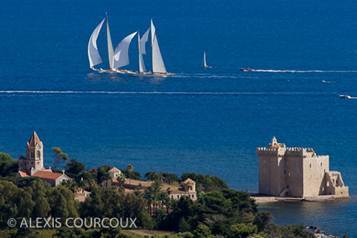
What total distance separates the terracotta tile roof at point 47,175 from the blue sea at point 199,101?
7.50 meters

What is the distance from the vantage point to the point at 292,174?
268 feet

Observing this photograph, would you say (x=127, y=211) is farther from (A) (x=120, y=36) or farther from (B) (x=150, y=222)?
(A) (x=120, y=36)

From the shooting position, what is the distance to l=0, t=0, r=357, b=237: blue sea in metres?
89.4

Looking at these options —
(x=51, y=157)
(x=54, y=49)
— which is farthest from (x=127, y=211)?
(x=54, y=49)

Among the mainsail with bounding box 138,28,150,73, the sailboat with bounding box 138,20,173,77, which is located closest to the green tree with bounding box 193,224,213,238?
the sailboat with bounding box 138,20,173,77

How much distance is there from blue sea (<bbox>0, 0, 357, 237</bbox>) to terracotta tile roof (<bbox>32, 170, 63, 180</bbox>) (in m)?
7.50

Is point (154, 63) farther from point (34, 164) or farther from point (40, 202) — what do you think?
point (40, 202)

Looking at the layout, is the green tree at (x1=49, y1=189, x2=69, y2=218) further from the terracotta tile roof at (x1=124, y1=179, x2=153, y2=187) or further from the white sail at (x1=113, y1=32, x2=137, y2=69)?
the white sail at (x1=113, y1=32, x2=137, y2=69)

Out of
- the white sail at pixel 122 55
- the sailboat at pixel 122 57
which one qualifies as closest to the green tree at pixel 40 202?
the sailboat at pixel 122 57

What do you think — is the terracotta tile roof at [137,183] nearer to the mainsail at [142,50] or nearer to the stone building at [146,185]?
the stone building at [146,185]

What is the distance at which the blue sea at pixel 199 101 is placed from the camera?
8938cm

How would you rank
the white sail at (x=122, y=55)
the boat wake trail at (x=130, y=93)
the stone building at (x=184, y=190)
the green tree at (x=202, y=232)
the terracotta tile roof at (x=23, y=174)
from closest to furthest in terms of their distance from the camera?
1. the green tree at (x=202, y=232)
2. the stone building at (x=184, y=190)
3. the terracotta tile roof at (x=23, y=174)
4. the boat wake trail at (x=130, y=93)
5. the white sail at (x=122, y=55)

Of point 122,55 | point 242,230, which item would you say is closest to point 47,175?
point 242,230

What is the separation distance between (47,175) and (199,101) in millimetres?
39119
